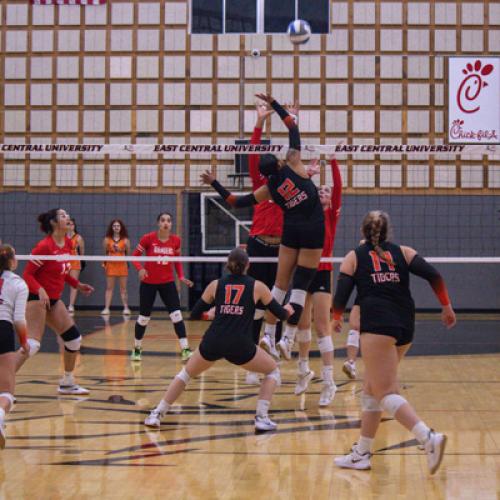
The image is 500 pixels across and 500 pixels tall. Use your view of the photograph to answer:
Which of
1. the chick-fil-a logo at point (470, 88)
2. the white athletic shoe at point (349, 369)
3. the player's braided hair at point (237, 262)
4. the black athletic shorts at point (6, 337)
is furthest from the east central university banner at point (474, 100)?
the black athletic shorts at point (6, 337)

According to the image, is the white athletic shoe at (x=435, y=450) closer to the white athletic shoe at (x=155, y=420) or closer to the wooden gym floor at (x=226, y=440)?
the wooden gym floor at (x=226, y=440)

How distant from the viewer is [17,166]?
17562 millimetres

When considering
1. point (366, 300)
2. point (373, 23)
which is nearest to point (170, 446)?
point (366, 300)

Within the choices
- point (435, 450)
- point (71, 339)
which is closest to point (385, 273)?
point (435, 450)

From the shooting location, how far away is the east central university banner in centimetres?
1684

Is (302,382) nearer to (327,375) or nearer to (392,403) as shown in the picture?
(327,375)

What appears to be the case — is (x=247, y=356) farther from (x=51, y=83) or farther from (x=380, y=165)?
(x=51, y=83)

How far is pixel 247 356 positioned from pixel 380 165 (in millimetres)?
10961

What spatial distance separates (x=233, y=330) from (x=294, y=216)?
1.39m

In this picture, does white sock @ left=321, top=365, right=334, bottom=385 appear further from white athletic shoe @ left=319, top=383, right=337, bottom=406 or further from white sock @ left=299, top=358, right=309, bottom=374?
white sock @ left=299, top=358, right=309, bottom=374

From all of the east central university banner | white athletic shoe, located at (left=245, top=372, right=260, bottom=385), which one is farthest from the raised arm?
the east central university banner

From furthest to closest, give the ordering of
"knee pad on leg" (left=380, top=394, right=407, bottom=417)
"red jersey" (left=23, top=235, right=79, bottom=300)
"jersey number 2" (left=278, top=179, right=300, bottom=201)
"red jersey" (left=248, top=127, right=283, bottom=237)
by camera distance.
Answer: "red jersey" (left=248, top=127, right=283, bottom=237)
"red jersey" (left=23, top=235, right=79, bottom=300)
"jersey number 2" (left=278, top=179, right=300, bottom=201)
"knee pad on leg" (left=380, top=394, right=407, bottom=417)

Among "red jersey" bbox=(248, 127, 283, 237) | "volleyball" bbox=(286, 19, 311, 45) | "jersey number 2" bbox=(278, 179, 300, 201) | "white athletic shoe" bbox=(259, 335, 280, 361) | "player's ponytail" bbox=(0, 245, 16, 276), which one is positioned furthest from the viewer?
"volleyball" bbox=(286, 19, 311, 45)

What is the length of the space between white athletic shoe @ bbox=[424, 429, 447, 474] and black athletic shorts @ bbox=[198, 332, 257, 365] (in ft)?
6.16
